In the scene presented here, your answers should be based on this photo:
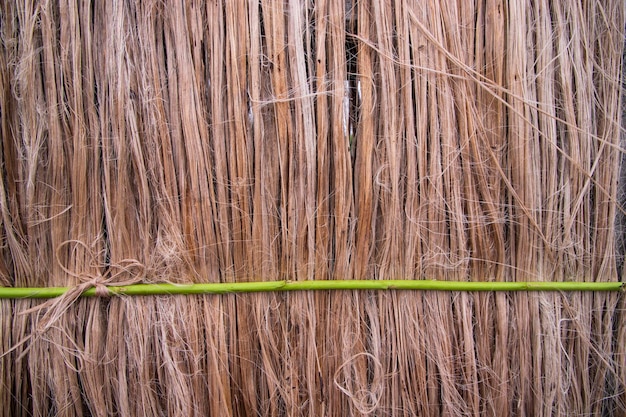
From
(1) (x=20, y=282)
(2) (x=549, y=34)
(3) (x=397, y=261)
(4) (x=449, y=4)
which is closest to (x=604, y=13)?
(2) (x=549, y=34)

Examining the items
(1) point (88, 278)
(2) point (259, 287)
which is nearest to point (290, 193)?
(2) point (259, 287)

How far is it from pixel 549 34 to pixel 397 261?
1.75 ft

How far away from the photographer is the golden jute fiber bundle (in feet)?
2.28

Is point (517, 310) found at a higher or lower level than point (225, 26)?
lower

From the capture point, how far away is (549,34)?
0.72 metres

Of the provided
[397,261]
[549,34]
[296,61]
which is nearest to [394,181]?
[397,261]

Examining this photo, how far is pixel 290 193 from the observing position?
0.70m

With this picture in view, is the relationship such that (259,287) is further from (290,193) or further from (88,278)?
(88,278)

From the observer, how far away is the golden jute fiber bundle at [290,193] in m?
0.69

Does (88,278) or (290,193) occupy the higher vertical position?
(290,193)

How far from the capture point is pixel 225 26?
2.28 ft

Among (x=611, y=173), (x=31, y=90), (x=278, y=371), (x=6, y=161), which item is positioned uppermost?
(x=31, y=90)

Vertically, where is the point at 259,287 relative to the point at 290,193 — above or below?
below

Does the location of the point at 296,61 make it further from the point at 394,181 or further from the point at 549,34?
the point at 549,34
